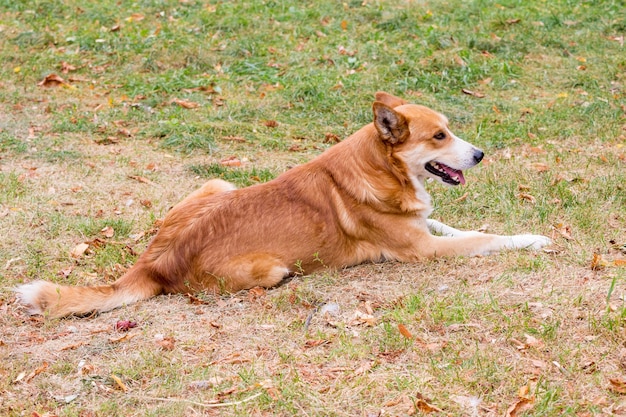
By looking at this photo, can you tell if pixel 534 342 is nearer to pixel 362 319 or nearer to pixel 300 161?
pixel 362 319

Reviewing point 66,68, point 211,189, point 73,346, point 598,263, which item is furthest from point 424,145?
point 66,68

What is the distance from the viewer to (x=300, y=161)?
8141 mm

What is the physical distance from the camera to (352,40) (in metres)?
11.4

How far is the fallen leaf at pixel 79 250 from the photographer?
20.1 feet

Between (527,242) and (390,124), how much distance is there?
4.21 feet

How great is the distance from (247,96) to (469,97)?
2.73 metres

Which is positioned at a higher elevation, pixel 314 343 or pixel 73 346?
pixel 314 343

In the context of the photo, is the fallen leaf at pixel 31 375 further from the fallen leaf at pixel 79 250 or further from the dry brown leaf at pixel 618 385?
the dry brown leaf at pixel 618 385

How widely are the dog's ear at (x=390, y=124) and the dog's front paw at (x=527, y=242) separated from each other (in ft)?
3.47

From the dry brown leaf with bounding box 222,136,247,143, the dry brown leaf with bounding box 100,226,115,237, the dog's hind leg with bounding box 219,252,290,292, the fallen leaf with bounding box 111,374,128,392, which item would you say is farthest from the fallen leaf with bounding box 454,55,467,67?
the fallen leaf with bounding box 111,374,128,392

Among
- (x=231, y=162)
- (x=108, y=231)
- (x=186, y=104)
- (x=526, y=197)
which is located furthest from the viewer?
(x=186, y=104)

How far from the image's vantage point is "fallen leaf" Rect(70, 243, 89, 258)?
612 centimetres

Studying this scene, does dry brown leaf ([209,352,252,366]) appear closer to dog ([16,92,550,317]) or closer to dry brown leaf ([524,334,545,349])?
dog ([16,92,550,317])

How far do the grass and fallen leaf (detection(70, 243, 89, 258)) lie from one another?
9 centimetres
